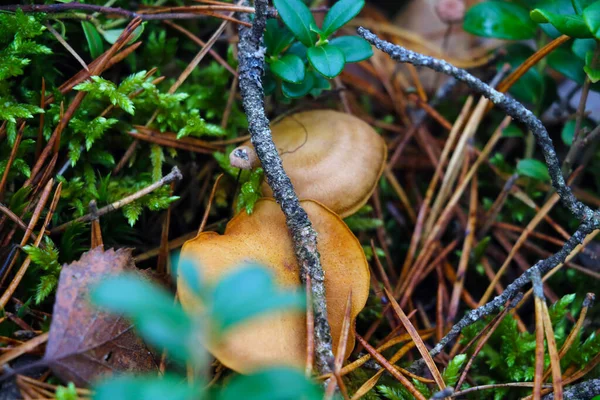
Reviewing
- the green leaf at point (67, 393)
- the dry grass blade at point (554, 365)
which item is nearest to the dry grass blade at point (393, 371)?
the dry grass blade at point (554, 365)

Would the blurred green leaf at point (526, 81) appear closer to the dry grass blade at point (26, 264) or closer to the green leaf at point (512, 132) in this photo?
the green leaf at point (512, 132)

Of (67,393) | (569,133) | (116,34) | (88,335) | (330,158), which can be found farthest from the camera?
(569,133)

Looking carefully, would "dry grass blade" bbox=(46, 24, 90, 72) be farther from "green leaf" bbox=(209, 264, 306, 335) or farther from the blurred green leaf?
the blurred green leaf

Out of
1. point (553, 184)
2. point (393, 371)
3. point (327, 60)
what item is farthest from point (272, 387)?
point (553, 184)

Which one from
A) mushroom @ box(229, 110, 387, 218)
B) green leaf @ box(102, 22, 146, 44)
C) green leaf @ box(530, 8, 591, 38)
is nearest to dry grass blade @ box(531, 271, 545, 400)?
mushroom @ box(229, 110, 387, 218)

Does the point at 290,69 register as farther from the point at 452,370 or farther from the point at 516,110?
the point at 452,370

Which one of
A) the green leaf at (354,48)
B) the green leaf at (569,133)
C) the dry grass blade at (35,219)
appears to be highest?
the green leaf at (354,48)

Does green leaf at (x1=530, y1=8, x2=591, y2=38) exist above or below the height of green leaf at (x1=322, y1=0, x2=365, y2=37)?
above
